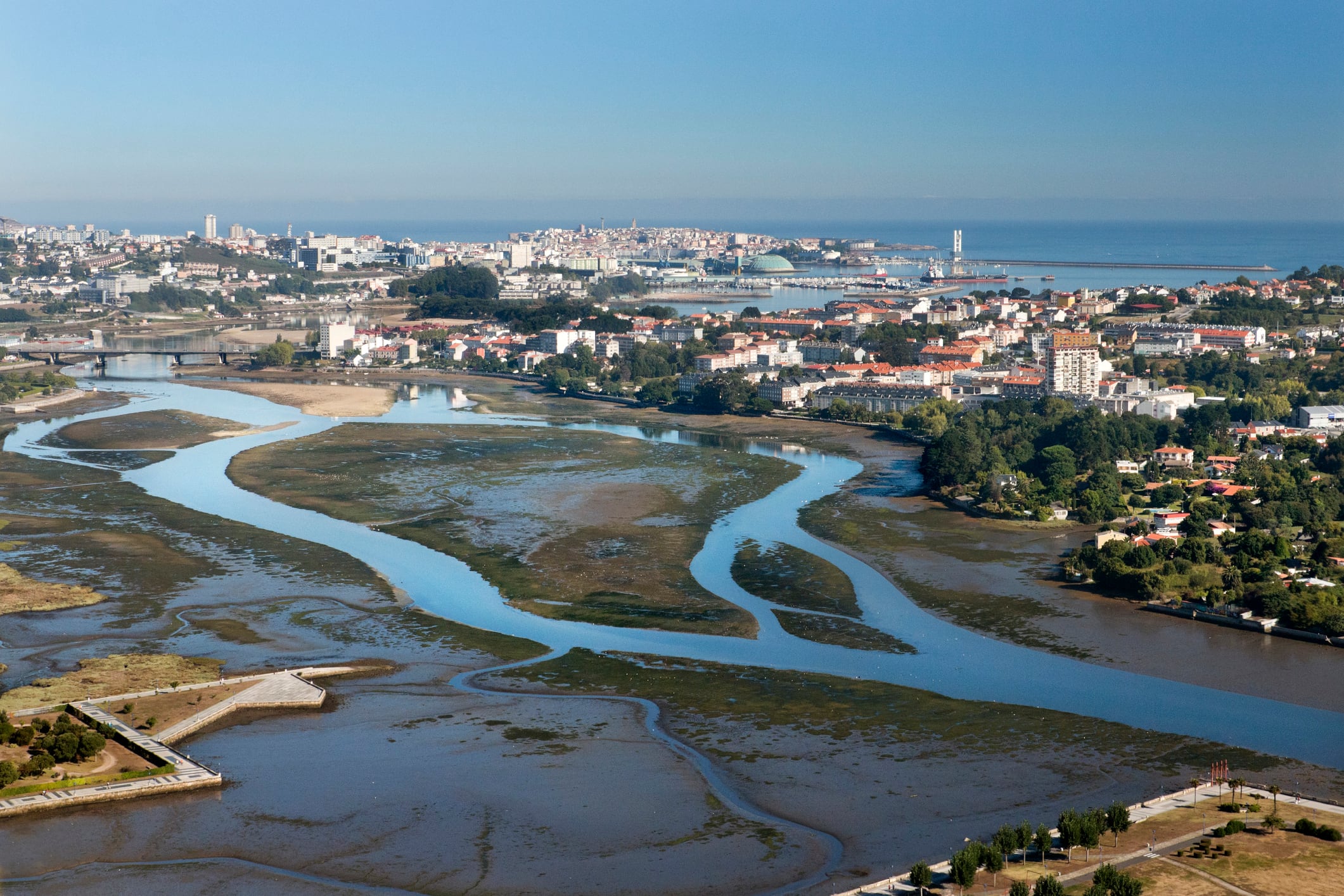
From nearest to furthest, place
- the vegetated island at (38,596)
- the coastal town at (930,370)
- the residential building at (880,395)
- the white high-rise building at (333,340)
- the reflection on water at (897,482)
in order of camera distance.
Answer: the coastal town at (930,370)
the vegetated island at (38,596)
the reflection on water at (897,482)
the residential building at (880,395)
the white high-rise building at (333,340)

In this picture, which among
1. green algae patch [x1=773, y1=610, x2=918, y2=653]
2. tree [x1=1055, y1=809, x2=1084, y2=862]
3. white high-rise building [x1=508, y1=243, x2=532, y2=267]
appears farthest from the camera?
white high-rise building [x1=508, y1=243, x2=532, y2=267]

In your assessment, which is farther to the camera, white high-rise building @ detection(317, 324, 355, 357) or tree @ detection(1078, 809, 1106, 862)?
white high-rise building @ detection(317, 324, 355, 357)

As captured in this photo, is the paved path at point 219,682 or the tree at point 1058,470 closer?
the paved path at point 219,682

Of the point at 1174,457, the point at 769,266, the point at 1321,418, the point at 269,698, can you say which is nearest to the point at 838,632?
the point at 269,698

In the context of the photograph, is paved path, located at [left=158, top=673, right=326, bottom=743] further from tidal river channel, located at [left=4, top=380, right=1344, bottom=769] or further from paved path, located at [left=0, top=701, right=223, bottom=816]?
tidal river channel, located at [left=4, top=380, right=1344, bottom=769]

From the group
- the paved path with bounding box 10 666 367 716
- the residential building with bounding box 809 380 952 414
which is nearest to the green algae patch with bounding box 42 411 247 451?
the residential building with bounding box 809 380 952 414

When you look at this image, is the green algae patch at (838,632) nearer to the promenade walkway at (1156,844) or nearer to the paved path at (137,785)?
the promenade walkway at (1156,844)

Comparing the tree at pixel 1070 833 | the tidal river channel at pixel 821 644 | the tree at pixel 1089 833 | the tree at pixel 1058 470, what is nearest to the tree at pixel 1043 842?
the tree at pixel 1070 833
